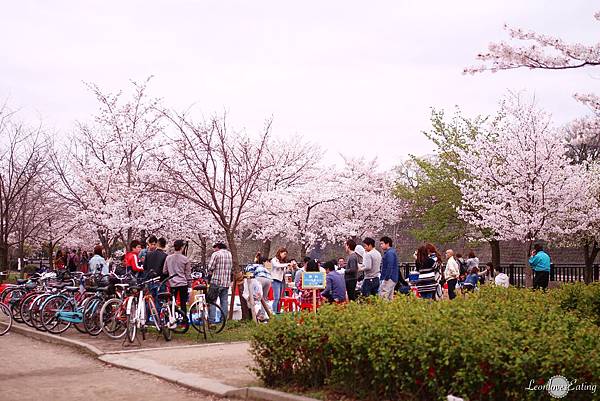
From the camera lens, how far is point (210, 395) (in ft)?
27.9

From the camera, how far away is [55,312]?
599 inches

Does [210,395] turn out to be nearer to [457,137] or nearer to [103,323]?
[103,323]

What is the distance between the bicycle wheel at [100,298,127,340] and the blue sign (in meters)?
3.31

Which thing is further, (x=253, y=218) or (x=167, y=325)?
(x=253, y=218)

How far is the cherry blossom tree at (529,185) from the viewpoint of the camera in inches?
1086

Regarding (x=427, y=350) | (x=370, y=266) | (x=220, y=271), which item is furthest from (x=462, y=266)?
(x=427, y=350)

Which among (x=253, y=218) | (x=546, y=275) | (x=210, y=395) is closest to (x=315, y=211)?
(x=253, y=218)

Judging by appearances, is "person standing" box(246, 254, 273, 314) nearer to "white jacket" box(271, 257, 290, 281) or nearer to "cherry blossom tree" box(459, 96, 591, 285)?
"white jacket" box(271, 257, 290, 281)

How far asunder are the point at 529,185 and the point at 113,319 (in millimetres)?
18713

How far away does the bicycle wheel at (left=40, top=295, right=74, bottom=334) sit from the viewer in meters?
15.1

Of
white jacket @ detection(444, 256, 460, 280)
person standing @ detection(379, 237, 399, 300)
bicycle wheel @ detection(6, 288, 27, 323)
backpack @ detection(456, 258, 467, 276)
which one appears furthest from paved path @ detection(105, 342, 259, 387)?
backpack @ detection(456, 258, 467, 276)

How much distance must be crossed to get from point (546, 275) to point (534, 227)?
8.66 metres

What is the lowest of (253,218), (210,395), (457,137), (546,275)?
(210,395)

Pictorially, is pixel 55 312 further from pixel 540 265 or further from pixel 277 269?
pixel 540 265
